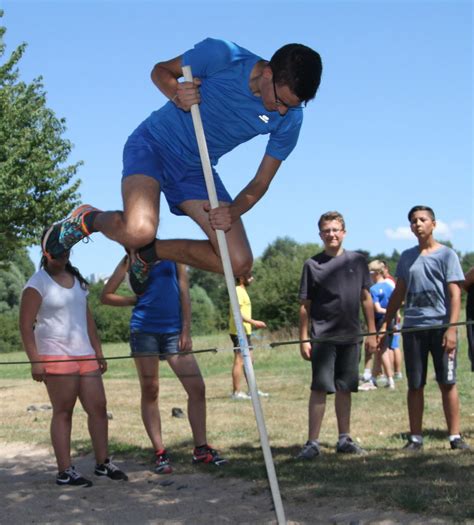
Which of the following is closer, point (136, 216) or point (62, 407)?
point (136, 216)

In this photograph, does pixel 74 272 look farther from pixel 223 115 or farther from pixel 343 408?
pixel 343 408

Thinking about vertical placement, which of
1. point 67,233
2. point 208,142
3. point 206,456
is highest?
point 208,142

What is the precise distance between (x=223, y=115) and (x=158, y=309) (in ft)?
7.03

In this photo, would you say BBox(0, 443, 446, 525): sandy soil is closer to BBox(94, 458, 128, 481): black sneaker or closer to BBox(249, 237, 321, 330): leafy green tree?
BBox(94, 458, 128, 481): black sneaker

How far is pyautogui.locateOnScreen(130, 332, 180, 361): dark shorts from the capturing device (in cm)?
685

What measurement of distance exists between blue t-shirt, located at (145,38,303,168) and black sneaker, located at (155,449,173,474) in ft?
8.17

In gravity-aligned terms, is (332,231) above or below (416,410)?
above

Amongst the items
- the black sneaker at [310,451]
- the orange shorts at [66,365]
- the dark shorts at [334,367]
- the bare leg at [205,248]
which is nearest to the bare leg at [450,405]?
the dark shorts at [334,367]

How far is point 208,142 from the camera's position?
17.7ft

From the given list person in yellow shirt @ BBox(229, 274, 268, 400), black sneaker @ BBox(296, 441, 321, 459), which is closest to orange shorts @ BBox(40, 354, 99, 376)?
black sneaker @ BBox(296, 441, 321, 459)

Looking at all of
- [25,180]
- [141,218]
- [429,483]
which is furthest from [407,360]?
[25,180]

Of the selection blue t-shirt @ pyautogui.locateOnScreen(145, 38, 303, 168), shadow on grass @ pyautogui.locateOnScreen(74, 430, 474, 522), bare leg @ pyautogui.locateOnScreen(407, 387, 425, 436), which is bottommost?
shadow on grass @ pyautogui.locateOnScreen(74, 430, 474, 522)

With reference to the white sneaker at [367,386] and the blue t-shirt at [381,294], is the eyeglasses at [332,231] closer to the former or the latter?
the white sneaker at [367,386]

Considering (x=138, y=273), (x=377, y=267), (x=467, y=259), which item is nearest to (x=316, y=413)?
(x=138, y=273)
